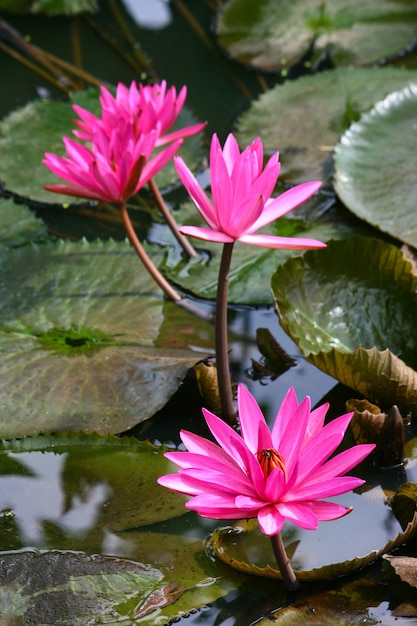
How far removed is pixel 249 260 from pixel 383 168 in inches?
18.3

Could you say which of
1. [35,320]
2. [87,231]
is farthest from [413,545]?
[87,231]

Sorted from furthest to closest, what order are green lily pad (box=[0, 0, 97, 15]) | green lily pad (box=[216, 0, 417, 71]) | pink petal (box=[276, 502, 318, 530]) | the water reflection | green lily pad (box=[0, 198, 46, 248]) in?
green lily pad (box=[0, 0, 97, 15]), green lily pad (box=[216, 0, 417, 71]), green lily pad (box=[0, 198, 46, 248]), the water reflection, pink petal (box=[276, 502, 318, 530])

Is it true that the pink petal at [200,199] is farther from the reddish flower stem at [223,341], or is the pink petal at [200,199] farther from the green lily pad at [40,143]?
the green lily pad at [40,143]

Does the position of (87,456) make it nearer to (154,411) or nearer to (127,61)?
(154,411)

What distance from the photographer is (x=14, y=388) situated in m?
1.60

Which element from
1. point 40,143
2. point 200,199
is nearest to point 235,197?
point 200,199

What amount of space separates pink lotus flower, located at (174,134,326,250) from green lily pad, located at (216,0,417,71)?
1.71m

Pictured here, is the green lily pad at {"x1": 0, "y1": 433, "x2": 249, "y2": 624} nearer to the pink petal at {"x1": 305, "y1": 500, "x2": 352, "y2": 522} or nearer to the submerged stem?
the pink petal at {"x1": 305, "y1": 500, "x2": 352, "y2": 522}

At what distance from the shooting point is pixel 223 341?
141 cm

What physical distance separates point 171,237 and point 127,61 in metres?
1.21

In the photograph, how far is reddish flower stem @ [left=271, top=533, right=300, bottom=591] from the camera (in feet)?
3.63

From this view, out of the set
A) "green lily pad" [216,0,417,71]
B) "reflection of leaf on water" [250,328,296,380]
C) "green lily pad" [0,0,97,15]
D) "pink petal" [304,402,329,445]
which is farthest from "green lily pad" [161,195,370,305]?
"green lily pad" [0,0,97,15]

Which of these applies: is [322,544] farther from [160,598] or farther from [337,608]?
[160,598]

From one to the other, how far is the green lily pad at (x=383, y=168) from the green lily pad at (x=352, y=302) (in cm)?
20
